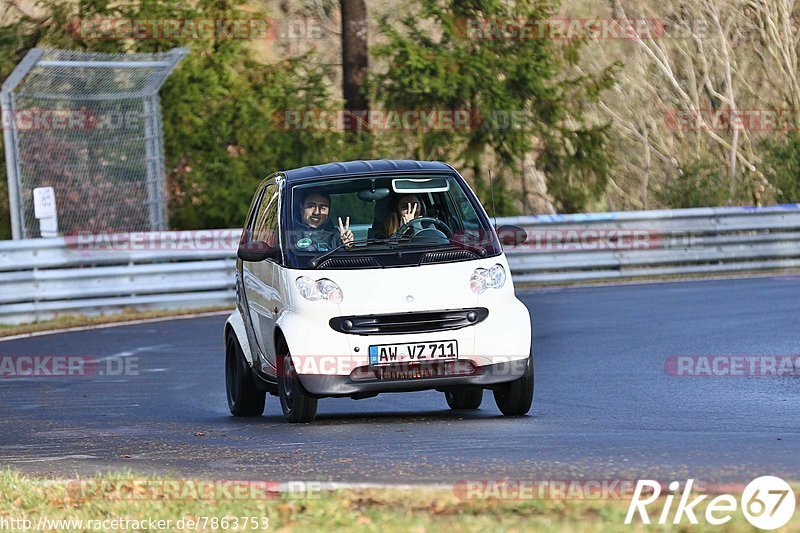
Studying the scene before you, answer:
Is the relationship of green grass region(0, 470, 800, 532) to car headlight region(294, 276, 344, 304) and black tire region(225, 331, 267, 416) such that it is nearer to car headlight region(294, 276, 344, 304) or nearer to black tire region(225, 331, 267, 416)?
car headlight region(294, 276, 344, 304)

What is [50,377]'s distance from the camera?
48.3 feet

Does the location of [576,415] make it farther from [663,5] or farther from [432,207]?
[663,5]

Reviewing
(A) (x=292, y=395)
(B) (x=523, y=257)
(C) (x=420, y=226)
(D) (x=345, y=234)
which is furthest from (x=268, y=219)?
(B) (x=523, y=257)

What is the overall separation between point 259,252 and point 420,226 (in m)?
1.09

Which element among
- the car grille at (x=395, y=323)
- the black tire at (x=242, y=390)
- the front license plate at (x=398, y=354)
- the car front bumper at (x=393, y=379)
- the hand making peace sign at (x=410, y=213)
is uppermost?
the hand making peace sign at (x=410, y=213)

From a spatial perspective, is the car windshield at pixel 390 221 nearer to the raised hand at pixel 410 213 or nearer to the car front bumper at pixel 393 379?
the raised hand at pixel 410 213

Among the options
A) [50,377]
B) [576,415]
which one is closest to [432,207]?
[576,415]

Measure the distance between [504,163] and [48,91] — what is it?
11.0m

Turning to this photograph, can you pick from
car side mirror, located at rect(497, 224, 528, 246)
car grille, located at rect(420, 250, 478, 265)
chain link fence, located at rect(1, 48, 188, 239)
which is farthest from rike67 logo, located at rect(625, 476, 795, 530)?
chain link fence, located at rect(1, 48, 188, 239)

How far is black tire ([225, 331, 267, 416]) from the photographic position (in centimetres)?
1127

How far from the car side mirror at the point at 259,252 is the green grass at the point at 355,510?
329 cm

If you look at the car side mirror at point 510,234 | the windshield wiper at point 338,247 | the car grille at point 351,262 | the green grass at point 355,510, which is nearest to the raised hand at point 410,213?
the windshield wiper at point 338,247

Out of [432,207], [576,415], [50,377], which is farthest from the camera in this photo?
[50,377]

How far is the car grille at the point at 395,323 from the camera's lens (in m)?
9.52
